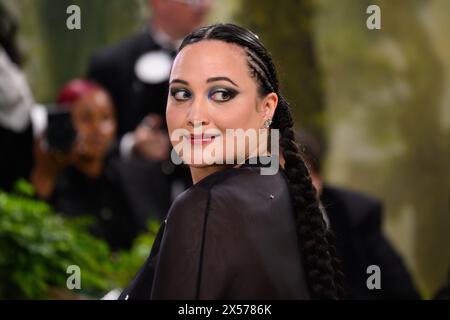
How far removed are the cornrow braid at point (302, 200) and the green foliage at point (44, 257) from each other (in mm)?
2095

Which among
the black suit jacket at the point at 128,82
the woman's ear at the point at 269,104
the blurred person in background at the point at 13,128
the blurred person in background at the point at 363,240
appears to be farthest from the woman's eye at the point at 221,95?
the black suit jacket at the point at 128,82

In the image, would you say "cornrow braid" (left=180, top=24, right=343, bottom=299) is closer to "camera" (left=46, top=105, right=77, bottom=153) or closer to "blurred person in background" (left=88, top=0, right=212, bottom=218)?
"camera" (left=46, top=105, right=77, bottom=153)

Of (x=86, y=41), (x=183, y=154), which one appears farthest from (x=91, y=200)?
(x=183, y=154)

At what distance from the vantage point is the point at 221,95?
216cm

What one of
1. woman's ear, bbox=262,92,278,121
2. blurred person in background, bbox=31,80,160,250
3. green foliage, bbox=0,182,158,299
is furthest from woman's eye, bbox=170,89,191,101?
blurred person in background, bbox=31,80,160,250

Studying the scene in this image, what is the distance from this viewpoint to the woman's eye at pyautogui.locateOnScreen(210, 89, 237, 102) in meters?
2.16

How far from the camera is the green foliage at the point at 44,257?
420 centimetres

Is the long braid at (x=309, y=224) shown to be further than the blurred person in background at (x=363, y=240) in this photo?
No

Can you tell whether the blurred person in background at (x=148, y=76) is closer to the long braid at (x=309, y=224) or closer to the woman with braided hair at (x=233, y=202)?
the long braid at (x=309, y=224)

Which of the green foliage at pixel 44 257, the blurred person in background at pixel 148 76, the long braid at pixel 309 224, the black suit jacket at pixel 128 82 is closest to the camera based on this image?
the long braid at pixel 309 224

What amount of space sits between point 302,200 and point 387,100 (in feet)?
17.5

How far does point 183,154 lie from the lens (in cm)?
219

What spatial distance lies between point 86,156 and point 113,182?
22 cm

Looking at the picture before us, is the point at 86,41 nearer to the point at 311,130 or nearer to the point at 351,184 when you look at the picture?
the point at 311,130
